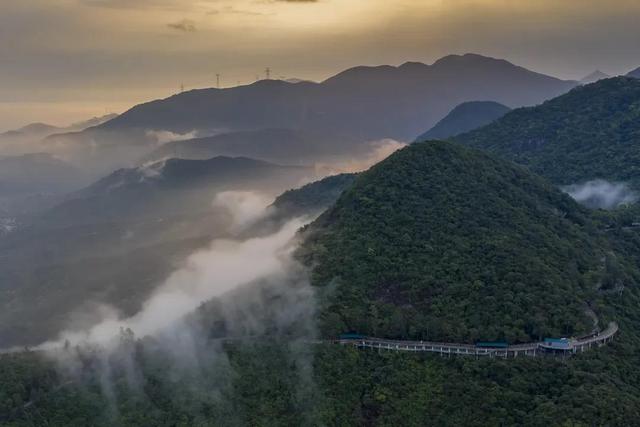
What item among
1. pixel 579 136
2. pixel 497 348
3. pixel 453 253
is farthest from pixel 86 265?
pixel 497 348

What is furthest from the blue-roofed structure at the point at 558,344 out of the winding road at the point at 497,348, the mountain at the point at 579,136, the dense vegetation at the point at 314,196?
the dense vegetation at the point at 314,196

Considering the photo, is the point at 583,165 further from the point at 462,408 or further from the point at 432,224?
the point at 462,408

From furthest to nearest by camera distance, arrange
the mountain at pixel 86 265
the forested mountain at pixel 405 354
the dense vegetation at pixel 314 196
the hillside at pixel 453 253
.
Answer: the dense vegetation at pixel 314 196, the mountain at pixel 86 265, the hillside at pixel 453 253, the forested mountain at pixel 405 354

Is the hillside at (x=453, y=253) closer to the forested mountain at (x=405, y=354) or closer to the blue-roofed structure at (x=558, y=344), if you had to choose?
the forested mountain at (x=405, y=354)

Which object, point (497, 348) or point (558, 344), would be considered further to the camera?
point (497, 348)

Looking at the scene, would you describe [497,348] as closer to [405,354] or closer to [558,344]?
[558,344]

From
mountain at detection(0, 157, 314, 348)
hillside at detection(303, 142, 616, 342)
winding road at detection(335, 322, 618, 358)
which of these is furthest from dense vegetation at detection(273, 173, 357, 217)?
winding road at detection(335, 322, 618, 358)

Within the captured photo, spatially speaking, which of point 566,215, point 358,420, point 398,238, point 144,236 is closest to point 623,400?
point 358,420
